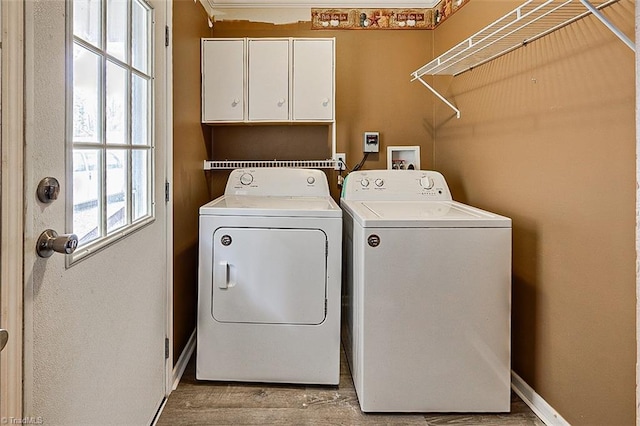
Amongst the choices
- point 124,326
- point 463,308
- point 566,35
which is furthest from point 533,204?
point 124,326

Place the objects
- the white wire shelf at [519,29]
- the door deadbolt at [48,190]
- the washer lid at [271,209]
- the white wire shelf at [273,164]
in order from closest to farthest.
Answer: the door deadbolt at [48,190] < the white wire shelf at [519,29] < the washer lid at [271,209] < the white wire shelf at [273,164]

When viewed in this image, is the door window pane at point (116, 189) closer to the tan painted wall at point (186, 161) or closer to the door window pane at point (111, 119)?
the door window pane at point (111, 119)

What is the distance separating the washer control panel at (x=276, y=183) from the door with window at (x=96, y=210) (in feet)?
2.64

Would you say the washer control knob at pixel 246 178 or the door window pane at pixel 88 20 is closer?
the door window pane at pixel 88 20

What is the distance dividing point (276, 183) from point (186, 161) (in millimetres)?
603

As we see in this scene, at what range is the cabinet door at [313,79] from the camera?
8.07 ft

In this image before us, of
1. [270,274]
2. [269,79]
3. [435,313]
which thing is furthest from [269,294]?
[269,79]

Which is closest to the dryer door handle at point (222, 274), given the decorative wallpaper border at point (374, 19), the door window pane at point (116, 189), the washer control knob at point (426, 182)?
the door window pane at point (116, 189)

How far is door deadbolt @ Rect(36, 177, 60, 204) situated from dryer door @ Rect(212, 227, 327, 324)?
1.01 metres

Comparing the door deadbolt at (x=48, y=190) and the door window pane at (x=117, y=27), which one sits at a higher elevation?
the door window pane at (x=117, y=27)

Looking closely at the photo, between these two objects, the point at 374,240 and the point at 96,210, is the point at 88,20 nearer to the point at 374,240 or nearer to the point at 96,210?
the point at 96,210

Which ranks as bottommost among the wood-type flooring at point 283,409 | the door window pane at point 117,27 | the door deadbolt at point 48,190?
the wood-type flooring at point 283,409

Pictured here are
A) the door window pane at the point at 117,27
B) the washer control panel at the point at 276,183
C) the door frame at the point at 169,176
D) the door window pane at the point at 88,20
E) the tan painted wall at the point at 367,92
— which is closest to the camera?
the door window pane at the point at 88,20

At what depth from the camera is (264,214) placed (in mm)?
1890
